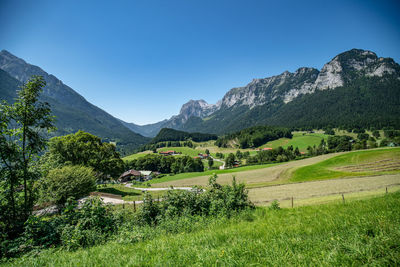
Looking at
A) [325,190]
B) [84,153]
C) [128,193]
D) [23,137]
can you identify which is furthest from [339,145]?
[23,137]

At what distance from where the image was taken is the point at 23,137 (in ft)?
27.8

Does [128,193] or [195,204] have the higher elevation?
[195,204]

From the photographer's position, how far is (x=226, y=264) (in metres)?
2.48

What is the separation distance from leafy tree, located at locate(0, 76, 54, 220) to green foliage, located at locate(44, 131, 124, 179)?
66.8 ft

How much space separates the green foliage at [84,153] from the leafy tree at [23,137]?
66.8ft

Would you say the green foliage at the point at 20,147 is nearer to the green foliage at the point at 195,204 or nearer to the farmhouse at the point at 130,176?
the green foliage at the point at 195,204

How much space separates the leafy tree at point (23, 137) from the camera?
26.1 feet

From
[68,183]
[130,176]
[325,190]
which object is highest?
[68,183]

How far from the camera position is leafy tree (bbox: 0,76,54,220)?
314 inches

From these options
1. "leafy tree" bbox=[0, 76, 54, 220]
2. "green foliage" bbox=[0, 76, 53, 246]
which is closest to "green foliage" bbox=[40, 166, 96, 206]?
"green foliage" bbox=[0, 76, 53, 246]

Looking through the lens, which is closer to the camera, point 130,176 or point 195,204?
point 195,204

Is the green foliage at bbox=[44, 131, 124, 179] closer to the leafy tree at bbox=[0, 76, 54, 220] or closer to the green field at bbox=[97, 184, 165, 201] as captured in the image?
the green field at bbox=[97, 184, 165, 201]

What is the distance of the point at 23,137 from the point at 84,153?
25.9 metres

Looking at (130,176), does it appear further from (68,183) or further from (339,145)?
(339,145)
